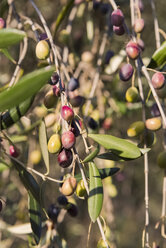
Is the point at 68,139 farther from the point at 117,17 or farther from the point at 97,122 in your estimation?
the point at 97,122

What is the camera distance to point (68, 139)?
25.3 inches

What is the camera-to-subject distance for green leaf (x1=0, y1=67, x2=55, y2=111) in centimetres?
52

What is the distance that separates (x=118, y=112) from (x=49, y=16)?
3.16 ft

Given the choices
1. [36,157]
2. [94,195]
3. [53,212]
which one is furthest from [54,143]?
[36,157]

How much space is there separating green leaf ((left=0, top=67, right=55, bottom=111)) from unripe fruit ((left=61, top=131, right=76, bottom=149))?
132 mm

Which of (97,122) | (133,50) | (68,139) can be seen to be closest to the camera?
(68,139)

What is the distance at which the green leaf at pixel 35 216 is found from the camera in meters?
0.73

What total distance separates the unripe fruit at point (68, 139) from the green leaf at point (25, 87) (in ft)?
0.43

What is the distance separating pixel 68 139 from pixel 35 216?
0.22 metres

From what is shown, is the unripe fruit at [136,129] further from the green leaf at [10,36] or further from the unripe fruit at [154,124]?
the green leaf at [10,36]

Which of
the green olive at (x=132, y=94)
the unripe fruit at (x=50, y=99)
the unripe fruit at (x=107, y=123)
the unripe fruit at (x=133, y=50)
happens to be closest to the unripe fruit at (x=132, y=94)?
the green olive at (x=132, y=94)

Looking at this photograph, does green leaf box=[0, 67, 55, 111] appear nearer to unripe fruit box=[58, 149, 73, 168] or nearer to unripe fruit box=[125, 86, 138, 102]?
unripe fruit box=[58, 149, 73, 168]

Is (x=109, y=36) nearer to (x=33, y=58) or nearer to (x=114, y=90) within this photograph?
(x=114, y=90)

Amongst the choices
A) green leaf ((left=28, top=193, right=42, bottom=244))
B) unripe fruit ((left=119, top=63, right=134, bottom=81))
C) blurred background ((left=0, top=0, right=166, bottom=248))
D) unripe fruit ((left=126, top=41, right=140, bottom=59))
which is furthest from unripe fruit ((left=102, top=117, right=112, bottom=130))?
green leaf ((left=28, top=193, right=42, bottom=244))
